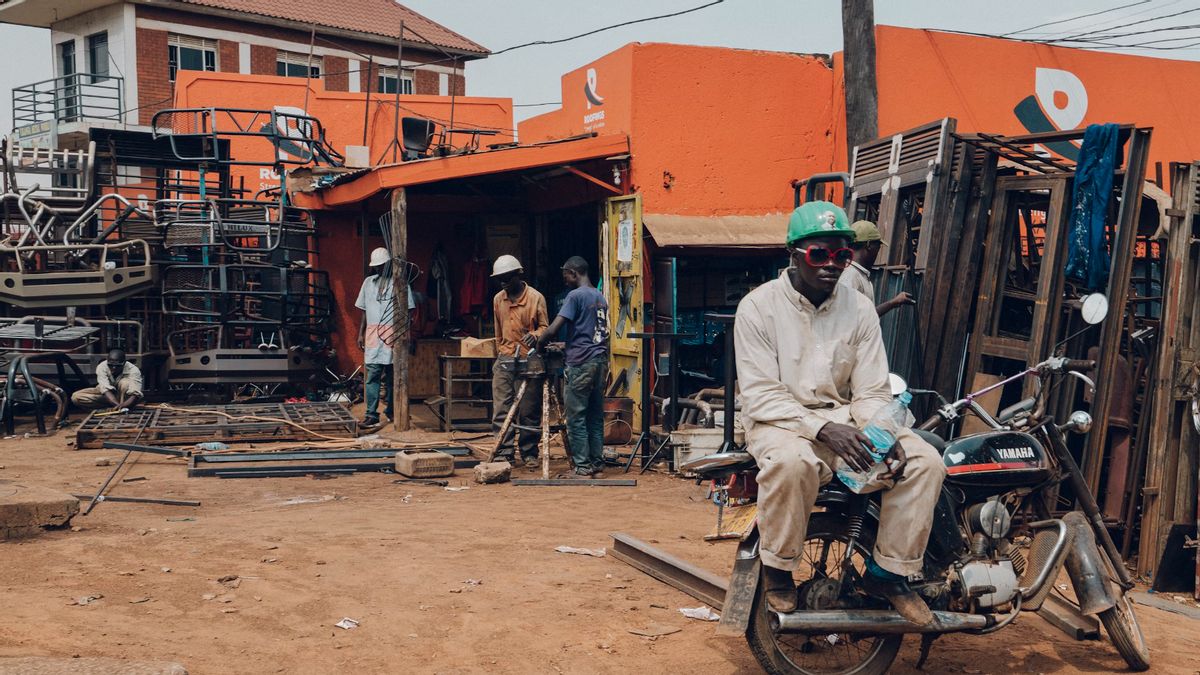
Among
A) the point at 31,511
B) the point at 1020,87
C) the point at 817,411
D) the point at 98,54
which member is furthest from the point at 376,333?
the point at 98,54

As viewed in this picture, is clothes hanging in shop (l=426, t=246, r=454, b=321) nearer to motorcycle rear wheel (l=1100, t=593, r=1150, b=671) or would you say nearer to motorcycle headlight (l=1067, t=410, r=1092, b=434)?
motorcycle headlight (l=1067, t=410, r=1092, b=434)

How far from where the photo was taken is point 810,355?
4805 millimetres

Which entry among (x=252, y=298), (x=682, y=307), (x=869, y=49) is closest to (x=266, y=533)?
(x=682, y=307)

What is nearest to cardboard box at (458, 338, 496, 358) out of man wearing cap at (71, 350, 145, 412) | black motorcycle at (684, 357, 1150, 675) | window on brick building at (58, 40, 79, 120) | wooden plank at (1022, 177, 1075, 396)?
man wearing cap at (71, 350, 145, 412)

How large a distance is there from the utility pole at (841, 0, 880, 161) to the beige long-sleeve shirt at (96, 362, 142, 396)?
8.85 m

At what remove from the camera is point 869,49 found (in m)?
12.5

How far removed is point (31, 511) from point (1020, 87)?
1201cm

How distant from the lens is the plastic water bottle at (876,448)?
175 inches

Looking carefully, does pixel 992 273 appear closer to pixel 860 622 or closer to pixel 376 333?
pixel 860 622

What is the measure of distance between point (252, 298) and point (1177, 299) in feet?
41.9

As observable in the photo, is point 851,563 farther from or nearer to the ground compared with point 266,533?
farther from the ground

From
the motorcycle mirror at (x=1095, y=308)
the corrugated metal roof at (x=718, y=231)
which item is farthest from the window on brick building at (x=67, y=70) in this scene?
the motorcycle mirror at (x=1095, y=308)

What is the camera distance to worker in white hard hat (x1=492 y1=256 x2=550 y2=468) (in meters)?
10.9

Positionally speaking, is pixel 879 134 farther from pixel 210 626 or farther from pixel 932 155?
pixel 210 626
